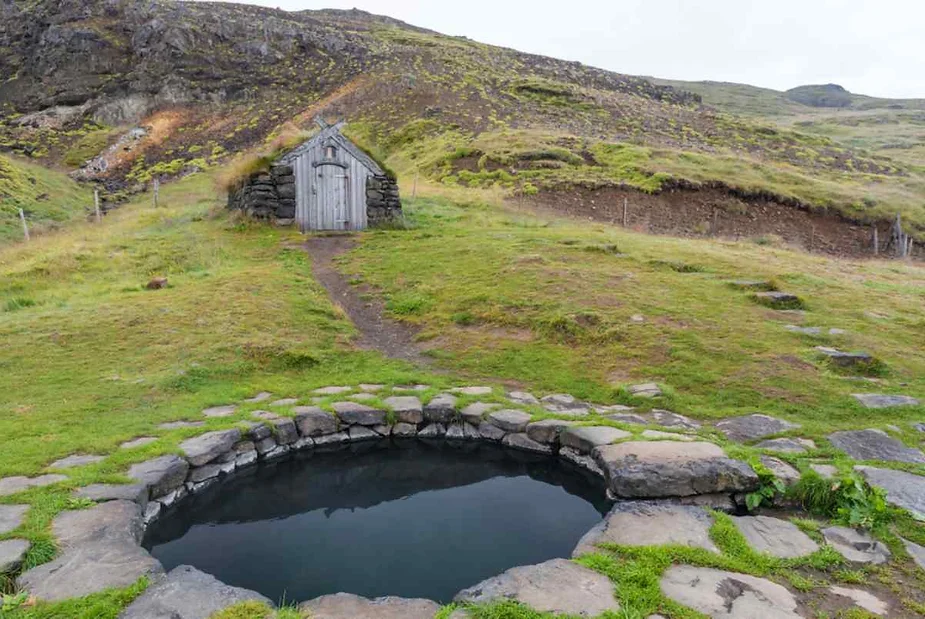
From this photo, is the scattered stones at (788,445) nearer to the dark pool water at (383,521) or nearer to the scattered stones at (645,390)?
the scattered stones at (645,390)

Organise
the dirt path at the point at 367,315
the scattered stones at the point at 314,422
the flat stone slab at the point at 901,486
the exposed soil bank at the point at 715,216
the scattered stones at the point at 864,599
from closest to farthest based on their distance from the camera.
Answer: the scattered stones at the point at 864,599 < the flat stone slab at the point at 901,486 < the scattered stones at the point at 314,422 < the dirt path at the point at 367,315 < the exposed soil bank at the point at 715,216

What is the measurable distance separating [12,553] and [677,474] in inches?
210

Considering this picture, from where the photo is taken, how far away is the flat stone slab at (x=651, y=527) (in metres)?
4.47

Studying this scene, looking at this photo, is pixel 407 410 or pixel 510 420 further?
pixel 407 410

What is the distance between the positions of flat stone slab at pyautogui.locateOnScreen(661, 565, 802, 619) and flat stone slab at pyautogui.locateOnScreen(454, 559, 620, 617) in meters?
0.45

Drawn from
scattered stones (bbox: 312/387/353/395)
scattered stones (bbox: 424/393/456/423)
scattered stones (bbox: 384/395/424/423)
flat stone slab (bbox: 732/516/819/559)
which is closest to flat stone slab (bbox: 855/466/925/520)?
flat stone slab (bbox: 732/516/819/559)

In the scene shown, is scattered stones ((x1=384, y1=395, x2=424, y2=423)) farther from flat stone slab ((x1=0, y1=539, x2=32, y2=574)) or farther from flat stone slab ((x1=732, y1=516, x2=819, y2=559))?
flat stone slab ((x1=0, y1=539, x2=32, y2=574))

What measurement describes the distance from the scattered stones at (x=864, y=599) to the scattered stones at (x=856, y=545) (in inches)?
16.2

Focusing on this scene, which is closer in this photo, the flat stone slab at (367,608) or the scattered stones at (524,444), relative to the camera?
the flat stone slab at (367,608)

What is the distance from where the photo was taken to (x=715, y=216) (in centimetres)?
2605

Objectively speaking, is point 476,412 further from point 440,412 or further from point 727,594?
point 727,594

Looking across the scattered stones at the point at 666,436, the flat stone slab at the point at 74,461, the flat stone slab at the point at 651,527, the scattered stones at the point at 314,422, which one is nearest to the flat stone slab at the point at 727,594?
the flat stone slab at the point at 651,527

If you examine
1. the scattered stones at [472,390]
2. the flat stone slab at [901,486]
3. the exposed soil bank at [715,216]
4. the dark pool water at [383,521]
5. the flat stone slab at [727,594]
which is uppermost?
the exposed soil bank at [715,216]

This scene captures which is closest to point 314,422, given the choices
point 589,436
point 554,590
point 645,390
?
point 589,436
